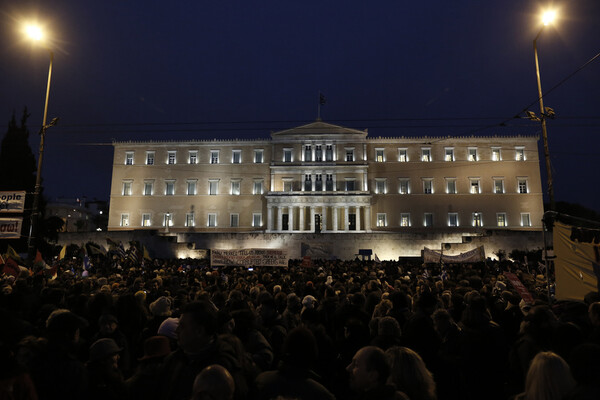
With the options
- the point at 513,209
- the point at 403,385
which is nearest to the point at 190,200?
the point at 513,209

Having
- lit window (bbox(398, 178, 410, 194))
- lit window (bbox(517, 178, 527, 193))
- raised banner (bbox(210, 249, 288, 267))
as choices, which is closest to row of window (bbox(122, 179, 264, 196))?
lit window (bbox(398, 178, 410, 194))

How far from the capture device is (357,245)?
37781 mm

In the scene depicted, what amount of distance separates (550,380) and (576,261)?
230 inches

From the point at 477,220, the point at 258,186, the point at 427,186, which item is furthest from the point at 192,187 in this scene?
the point at 477,220

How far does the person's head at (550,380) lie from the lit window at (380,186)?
4660 cm

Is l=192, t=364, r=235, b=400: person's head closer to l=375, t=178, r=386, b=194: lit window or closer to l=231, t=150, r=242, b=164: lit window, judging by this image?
l=375, t=178, r=386, b=194: lit window

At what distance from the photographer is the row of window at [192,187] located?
4947cm

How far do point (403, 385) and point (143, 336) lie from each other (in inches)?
144

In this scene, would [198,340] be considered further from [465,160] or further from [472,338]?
[465,160]

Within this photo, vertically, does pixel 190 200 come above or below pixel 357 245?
above

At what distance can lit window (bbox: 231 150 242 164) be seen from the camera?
165ft

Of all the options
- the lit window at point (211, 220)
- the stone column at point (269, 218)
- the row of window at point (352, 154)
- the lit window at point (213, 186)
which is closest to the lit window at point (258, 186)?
the row of window at point (352, 154)

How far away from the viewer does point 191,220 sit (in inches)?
1938

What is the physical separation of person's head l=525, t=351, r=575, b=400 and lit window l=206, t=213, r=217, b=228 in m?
47.6
